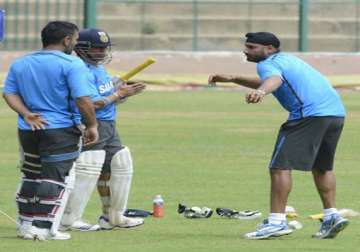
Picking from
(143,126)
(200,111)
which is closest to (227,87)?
(200,111)

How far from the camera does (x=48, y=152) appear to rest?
36.9 ft

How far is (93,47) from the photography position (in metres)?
12.0

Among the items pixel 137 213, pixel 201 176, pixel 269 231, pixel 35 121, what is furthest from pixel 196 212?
pixel 201 176

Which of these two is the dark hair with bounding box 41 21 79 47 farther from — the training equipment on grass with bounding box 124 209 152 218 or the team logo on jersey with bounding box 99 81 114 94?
the training equipment on grass with bounding box 124 209 152 218

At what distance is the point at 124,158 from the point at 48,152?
1096 mm

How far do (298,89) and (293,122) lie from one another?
0.28 metres

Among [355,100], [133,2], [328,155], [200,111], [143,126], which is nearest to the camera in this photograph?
[328,155]

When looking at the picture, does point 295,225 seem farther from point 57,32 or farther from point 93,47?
point 57,32

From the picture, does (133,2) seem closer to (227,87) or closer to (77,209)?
(227,87)

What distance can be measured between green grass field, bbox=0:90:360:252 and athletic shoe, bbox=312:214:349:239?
0.32 ft

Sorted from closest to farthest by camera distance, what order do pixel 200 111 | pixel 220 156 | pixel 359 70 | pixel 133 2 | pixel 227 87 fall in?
pixel 220 156 → pixel 200 111 → pixel 227 87 → pixel 359 70 → pixel 133 2

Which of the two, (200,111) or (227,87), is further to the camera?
(227,87)

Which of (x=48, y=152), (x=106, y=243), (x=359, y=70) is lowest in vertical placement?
(x=359, y=70)

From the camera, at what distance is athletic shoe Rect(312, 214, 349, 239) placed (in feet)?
37.9
